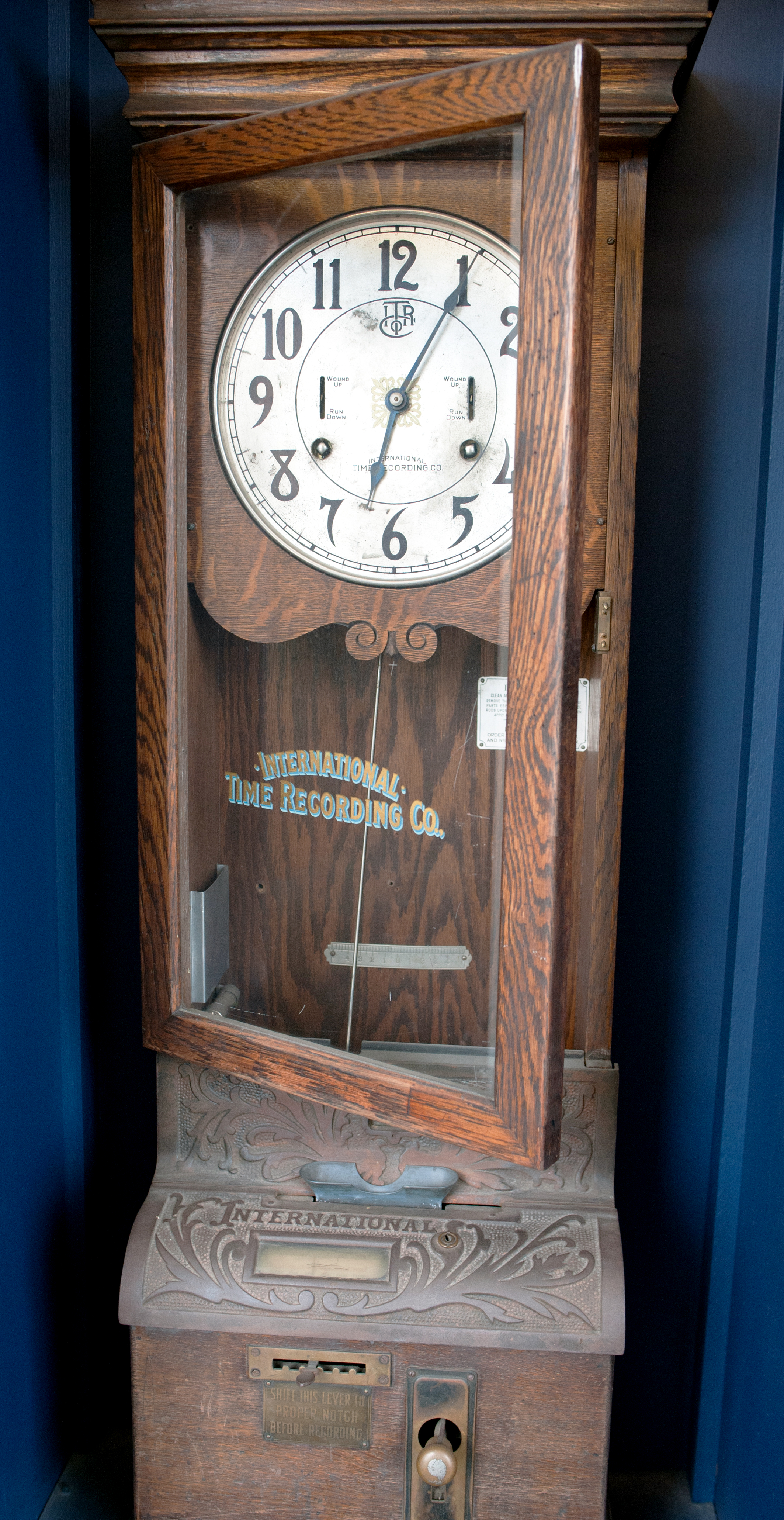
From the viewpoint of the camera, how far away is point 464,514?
1131 millimetres

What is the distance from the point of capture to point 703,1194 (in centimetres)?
158

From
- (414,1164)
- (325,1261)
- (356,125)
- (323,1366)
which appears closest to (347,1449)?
(323,1366)

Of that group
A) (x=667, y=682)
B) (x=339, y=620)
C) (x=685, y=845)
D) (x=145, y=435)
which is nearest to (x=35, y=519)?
(x=145, y=435)

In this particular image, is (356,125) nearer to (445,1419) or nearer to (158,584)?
(158,584)

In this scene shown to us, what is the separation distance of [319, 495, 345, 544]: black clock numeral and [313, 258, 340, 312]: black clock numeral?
207mm

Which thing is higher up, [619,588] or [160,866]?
[619,588]

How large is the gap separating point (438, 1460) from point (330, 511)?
1.08m

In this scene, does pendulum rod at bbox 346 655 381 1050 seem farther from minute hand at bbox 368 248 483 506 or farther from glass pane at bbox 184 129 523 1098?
minute hand at bbox 368 248 483 506

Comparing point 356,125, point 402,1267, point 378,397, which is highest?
point 356,125

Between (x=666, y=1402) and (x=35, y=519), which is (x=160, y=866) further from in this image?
(x=666, y=1402)

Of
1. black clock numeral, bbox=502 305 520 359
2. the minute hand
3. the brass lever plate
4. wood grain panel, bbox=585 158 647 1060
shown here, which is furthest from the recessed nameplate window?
black clock numeral, bbox=502 305 520 359

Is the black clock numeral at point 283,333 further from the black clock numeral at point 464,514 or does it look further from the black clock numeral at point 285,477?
the black clock numeral at point 464,514

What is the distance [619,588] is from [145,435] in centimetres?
57

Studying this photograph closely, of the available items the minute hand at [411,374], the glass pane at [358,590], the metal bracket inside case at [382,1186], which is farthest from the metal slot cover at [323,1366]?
the minute hand at [411,374]
